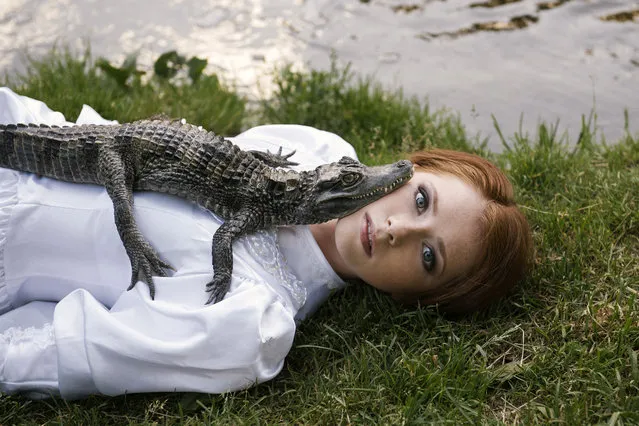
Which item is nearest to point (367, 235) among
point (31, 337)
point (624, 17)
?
point (31, 337)

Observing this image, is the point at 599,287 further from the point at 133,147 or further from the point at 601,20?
the point at 601,20

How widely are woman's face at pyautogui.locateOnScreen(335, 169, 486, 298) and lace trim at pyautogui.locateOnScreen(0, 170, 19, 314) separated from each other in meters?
1.42

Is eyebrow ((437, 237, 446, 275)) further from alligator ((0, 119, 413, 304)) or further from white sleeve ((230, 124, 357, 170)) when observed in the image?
white sleeve ((230, 124, 357, 170))

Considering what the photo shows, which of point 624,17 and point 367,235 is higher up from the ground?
point 624,17

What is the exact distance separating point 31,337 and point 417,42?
442cm

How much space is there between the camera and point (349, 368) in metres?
3.02

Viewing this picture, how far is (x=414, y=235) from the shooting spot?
2979 mm

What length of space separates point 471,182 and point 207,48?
3.43m

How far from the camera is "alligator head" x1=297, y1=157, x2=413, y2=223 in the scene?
2949 mm

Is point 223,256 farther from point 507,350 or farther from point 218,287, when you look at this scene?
point 507,350

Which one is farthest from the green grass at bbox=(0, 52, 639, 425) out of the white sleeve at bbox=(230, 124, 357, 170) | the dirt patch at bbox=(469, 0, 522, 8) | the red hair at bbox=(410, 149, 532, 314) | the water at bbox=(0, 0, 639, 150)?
the dirt patch at bbox=(469, 0, 522, 8)

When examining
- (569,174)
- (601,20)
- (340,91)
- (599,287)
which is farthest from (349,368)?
(601,20)

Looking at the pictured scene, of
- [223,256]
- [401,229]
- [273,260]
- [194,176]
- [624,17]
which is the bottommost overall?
[273,260]

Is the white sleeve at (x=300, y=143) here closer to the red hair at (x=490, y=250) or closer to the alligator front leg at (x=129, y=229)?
the red hair at (x=490, y=250)
